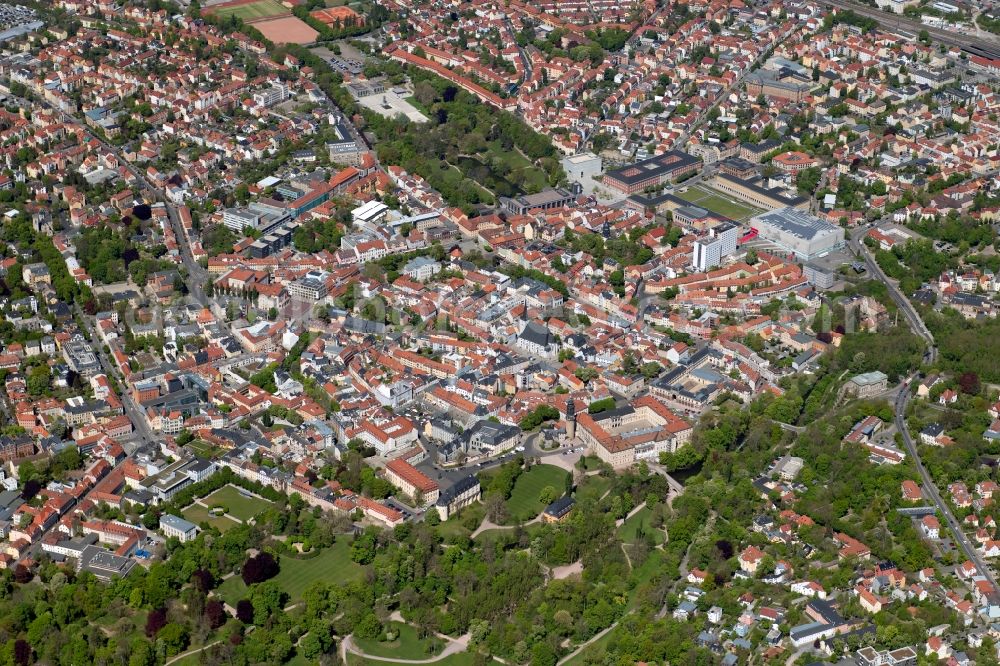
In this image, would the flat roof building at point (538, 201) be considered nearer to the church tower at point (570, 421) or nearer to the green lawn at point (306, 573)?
the church tower at point (570, 421)

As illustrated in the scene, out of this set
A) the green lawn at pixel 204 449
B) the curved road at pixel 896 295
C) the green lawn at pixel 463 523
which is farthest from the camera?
the curved road at pixel 896 295

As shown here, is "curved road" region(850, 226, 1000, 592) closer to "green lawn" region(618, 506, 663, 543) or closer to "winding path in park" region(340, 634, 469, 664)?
"green lawn" region(618, 506, 663, 543)

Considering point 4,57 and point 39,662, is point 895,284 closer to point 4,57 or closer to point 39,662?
point 39,662

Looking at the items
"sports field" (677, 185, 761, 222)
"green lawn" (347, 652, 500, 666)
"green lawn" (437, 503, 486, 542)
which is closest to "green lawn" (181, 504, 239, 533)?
"green lawn" (437, 503, 486, 542)

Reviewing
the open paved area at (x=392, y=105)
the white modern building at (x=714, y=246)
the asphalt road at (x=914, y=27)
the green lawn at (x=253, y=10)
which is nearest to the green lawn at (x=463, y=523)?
the white modern building at (x=714, y=246)

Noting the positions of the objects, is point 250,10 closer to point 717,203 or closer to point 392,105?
point 392,105

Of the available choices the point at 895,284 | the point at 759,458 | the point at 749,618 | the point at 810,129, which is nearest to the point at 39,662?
the point at 749,618

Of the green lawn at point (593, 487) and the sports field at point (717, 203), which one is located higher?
the green lawn at point (593, 487)

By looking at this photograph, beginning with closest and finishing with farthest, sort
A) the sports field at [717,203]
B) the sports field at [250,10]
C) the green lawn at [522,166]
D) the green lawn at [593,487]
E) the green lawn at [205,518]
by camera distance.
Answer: the green lawn at [205,518]
the green lawn at [593,487]
the sports field at [717,203]
the green lawn at [522,166]
the sports field at [250,10]
